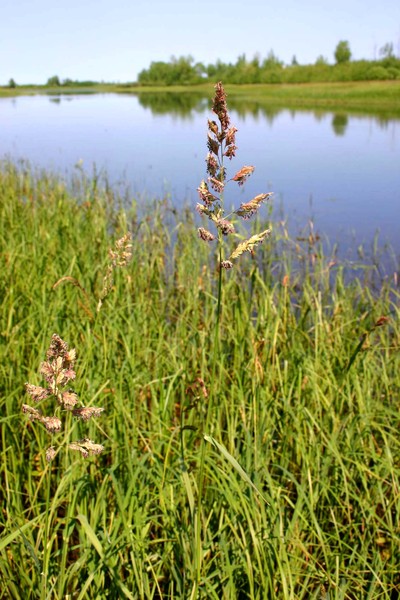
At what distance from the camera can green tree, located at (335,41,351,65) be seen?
2707 inches

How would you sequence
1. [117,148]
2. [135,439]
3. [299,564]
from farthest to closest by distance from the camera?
1. [117,148]
2. [135,439]
3. [299,564]

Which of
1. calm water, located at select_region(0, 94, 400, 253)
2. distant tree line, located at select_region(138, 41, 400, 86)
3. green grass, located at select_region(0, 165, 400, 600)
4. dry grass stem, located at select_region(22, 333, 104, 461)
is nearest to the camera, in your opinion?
dry grass stem, located at select_region(22, 333, 104, 461)

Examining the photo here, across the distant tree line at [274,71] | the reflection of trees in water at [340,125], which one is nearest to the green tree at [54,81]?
the distant tree line at [274,71]

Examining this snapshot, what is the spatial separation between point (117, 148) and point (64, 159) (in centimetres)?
306

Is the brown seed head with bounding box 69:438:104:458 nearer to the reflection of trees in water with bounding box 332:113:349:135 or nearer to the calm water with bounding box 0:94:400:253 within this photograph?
the calm water with bounding box 0:94:400:253

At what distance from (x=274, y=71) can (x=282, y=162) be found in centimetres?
5490

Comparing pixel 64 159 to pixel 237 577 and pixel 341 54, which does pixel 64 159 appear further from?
pixel 341 54

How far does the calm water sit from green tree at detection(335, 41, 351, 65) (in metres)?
52.0

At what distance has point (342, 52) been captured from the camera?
69.2 m

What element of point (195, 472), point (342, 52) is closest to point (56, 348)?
point (195, 472)

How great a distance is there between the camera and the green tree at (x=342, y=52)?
6875 cm

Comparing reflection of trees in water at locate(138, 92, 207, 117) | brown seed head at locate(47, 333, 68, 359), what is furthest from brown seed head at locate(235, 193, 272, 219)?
reflection of trees in water at locate(138, 92, 207, 117)

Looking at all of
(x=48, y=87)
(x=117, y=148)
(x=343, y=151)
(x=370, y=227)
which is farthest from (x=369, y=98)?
(x=48, y=87)

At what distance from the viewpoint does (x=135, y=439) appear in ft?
6.11
